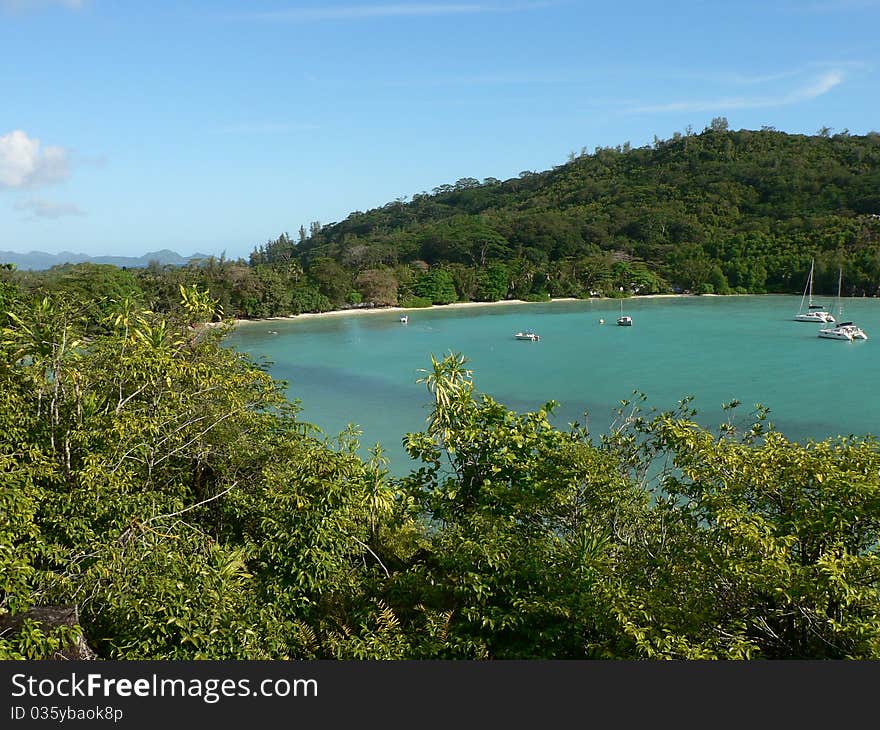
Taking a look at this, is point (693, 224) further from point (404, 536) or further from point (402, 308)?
point (404, 536)

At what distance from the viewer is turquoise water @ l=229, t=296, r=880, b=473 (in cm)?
1888

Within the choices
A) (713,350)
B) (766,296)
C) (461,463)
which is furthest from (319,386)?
(766,296)

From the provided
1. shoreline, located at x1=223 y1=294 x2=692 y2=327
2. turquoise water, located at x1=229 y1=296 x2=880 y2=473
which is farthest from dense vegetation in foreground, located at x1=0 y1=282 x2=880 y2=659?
shoreline, located at x1=223 y1=294 x2=692 y2=327

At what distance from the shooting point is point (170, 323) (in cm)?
959

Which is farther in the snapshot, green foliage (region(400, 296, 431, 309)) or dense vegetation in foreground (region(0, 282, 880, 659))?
green foliage (region(400, 296, 431, 309))

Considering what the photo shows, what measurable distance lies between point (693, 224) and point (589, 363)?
39674mm

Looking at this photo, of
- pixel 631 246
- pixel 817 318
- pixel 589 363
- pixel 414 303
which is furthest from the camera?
pixel 631 246

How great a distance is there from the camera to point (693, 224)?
201 ft

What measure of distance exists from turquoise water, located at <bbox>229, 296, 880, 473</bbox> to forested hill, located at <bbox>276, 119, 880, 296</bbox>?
8.43m

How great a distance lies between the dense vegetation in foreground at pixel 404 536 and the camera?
3795 mm

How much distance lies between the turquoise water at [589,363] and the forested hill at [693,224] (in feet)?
27.7

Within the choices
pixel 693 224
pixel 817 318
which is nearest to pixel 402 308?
pixel 817 318

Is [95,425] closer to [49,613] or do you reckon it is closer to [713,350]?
[49,613]

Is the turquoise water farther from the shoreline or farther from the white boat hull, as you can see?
the shoreline
